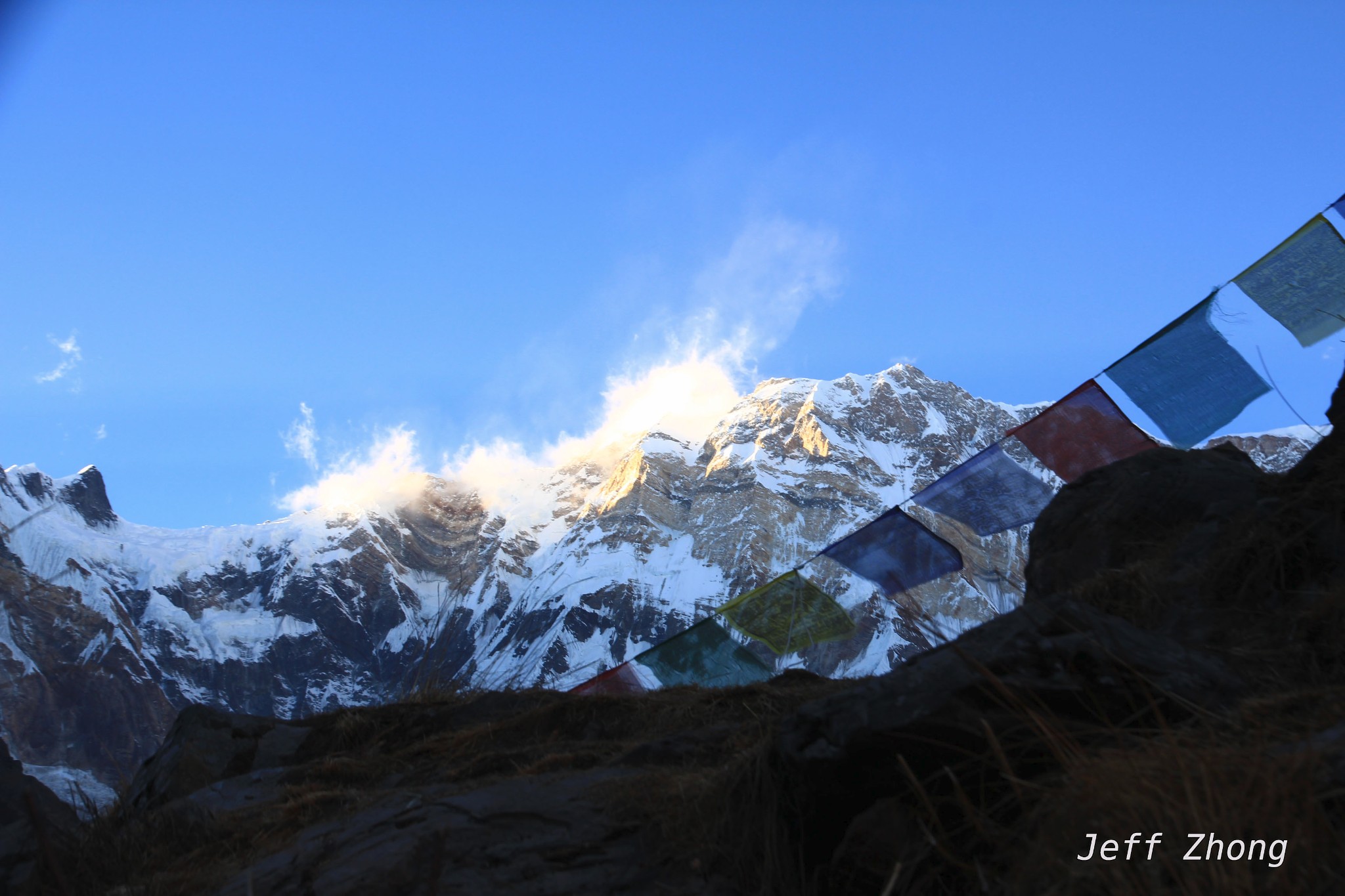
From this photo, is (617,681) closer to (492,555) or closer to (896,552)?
(896,552)

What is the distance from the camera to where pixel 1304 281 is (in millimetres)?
7172

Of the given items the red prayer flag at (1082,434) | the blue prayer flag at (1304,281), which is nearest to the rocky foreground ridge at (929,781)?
the blue prayer flag at (1304,281)

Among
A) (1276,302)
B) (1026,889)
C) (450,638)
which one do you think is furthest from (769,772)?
(1276,302)

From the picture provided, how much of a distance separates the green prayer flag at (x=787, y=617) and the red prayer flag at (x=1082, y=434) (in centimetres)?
312

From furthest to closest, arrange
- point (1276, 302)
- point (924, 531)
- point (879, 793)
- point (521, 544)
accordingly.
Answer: point (521, 544)
point (924, 531)
point (1276, 302)
point (879, 793)

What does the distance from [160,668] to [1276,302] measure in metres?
152

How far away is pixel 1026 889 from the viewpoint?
141 centimetres

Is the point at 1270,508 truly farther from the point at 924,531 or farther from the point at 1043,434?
the point at 924,531

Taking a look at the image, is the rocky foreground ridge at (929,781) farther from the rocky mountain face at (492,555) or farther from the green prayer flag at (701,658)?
the rocky mountain face at (492,555)

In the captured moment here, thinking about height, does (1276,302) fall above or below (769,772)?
above

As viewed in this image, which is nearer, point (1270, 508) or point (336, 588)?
point (1270, 508)

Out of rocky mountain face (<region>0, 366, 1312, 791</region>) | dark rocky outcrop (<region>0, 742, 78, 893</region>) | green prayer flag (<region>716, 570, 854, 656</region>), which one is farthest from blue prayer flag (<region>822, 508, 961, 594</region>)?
rocky mountain face (<region>0, 366, 1312, 791</region>)

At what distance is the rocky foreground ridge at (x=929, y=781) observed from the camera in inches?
55.2

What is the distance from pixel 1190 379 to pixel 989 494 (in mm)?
2315
